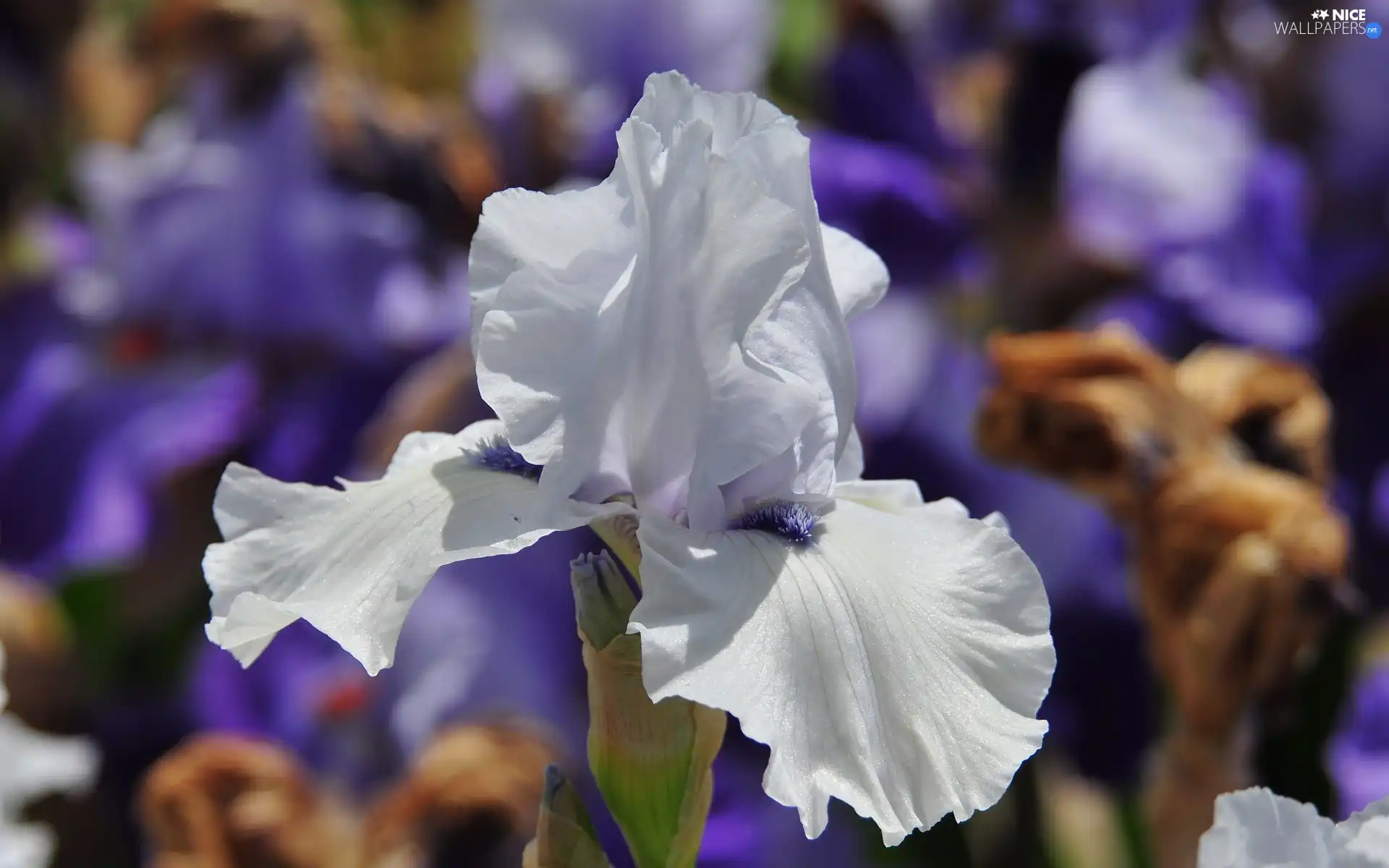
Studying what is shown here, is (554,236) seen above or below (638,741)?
above

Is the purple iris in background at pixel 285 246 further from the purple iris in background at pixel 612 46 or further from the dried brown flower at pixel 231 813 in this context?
the dried brown flower at pixel 231 813

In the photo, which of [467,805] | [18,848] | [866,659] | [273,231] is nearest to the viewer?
[866,659]

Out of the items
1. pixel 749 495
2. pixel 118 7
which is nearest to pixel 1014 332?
pixel 749 495

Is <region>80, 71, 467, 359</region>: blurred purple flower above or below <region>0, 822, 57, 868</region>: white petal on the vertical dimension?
below

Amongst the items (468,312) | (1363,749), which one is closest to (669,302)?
(1363,749)

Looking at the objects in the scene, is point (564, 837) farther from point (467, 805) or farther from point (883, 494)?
point (467, 805)

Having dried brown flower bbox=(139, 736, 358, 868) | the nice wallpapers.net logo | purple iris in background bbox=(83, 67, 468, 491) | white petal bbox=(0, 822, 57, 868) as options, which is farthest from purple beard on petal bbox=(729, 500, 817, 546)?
the nice wallpapers.net logo

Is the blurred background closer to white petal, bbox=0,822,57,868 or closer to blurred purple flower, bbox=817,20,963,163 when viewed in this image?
blurred purple flower, bbox=817,20,963,163
